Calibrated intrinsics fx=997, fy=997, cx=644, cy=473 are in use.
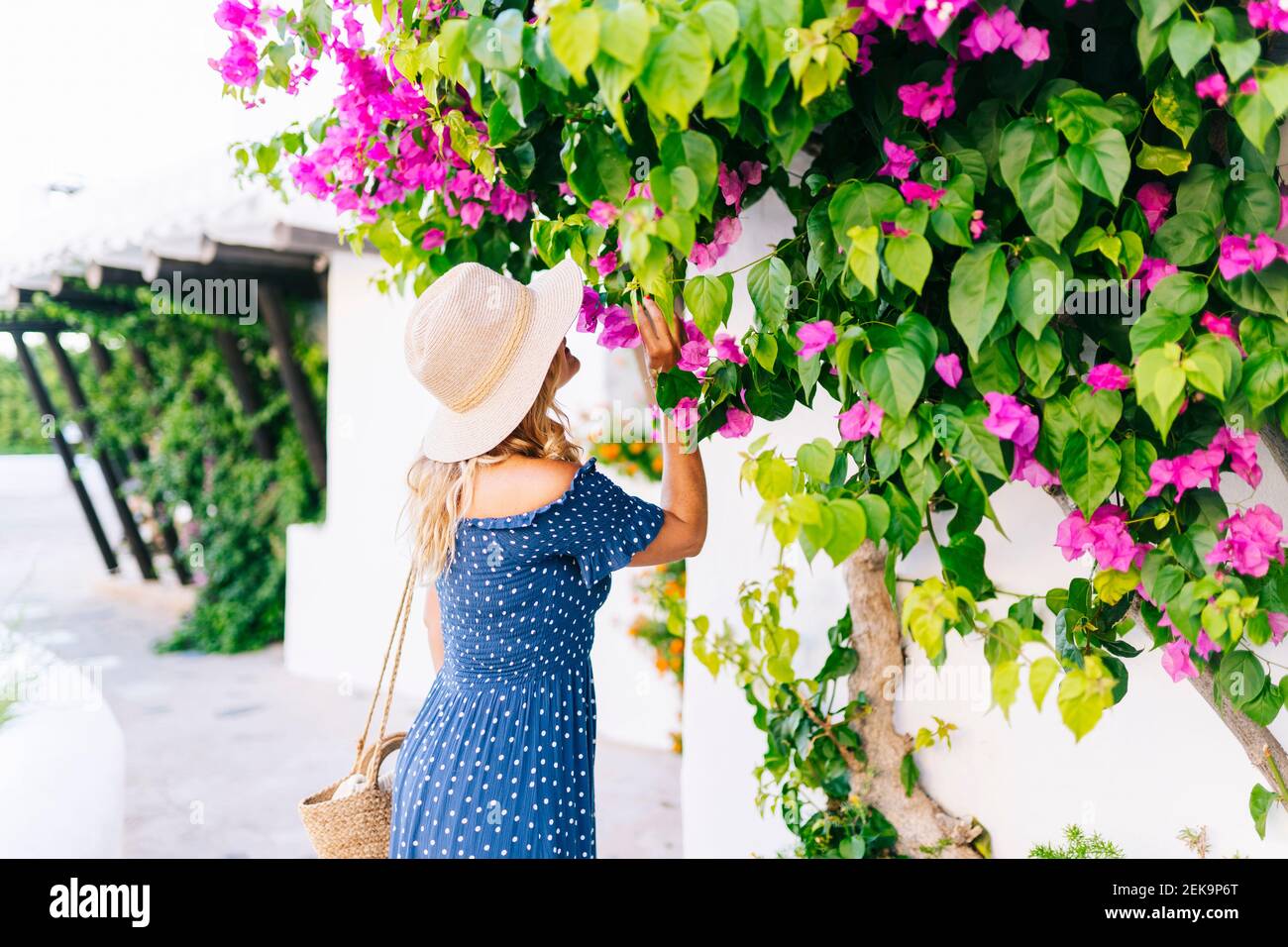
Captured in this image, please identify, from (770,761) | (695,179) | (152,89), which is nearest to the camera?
(695,179)

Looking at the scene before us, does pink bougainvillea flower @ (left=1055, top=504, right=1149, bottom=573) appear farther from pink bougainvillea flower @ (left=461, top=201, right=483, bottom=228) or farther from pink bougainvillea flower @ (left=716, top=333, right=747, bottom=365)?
pink bougainvillea flower @ (left=461, top=201, right=483, bottom=228)

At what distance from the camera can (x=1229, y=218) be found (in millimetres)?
1211

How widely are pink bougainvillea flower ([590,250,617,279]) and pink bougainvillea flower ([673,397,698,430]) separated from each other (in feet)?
0.75

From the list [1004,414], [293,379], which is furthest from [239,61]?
[293,379]

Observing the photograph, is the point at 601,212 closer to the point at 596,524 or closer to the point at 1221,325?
the point at 596,524

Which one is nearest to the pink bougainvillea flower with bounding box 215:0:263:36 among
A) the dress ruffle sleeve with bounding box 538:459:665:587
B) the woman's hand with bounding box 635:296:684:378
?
the woman's hand with bounding box 635:296:684:378

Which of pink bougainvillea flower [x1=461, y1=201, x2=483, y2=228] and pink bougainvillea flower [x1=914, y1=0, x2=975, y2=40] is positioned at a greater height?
pink bougainvillea flower [x1=914, y1=0, x2=975, y2=40]

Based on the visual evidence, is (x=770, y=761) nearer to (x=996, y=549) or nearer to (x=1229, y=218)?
(x=996, y=549)

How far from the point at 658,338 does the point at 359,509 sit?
459 cm

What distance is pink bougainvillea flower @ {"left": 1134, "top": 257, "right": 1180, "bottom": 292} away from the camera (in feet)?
4.07

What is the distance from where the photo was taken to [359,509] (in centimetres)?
579
